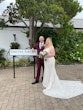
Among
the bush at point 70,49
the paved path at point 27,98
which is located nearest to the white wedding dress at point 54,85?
the paved path at point 27,98

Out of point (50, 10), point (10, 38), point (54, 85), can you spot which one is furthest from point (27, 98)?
point (10, 38)

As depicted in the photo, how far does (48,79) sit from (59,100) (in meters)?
1.84

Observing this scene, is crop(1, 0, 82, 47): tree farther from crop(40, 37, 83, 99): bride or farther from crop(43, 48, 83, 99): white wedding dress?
crop(43, 48, 83, 99): white wedding dress

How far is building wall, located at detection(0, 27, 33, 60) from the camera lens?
55.4 ft

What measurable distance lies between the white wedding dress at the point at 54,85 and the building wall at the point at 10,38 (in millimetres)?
7352

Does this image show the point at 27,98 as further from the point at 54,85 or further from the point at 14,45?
the point at 14,45

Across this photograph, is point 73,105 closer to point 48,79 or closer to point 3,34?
point 48,79

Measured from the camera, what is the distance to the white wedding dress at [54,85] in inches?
345

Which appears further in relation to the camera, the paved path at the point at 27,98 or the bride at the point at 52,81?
the bride at the point at 52,81

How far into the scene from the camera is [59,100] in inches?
309

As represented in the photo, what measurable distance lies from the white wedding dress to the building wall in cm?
735

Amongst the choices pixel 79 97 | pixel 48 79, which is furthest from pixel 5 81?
pixel 79 97

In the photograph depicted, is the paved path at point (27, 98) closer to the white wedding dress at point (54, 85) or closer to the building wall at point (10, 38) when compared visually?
the white wedding dress at point (54, 85)

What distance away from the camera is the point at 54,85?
31.0ft
